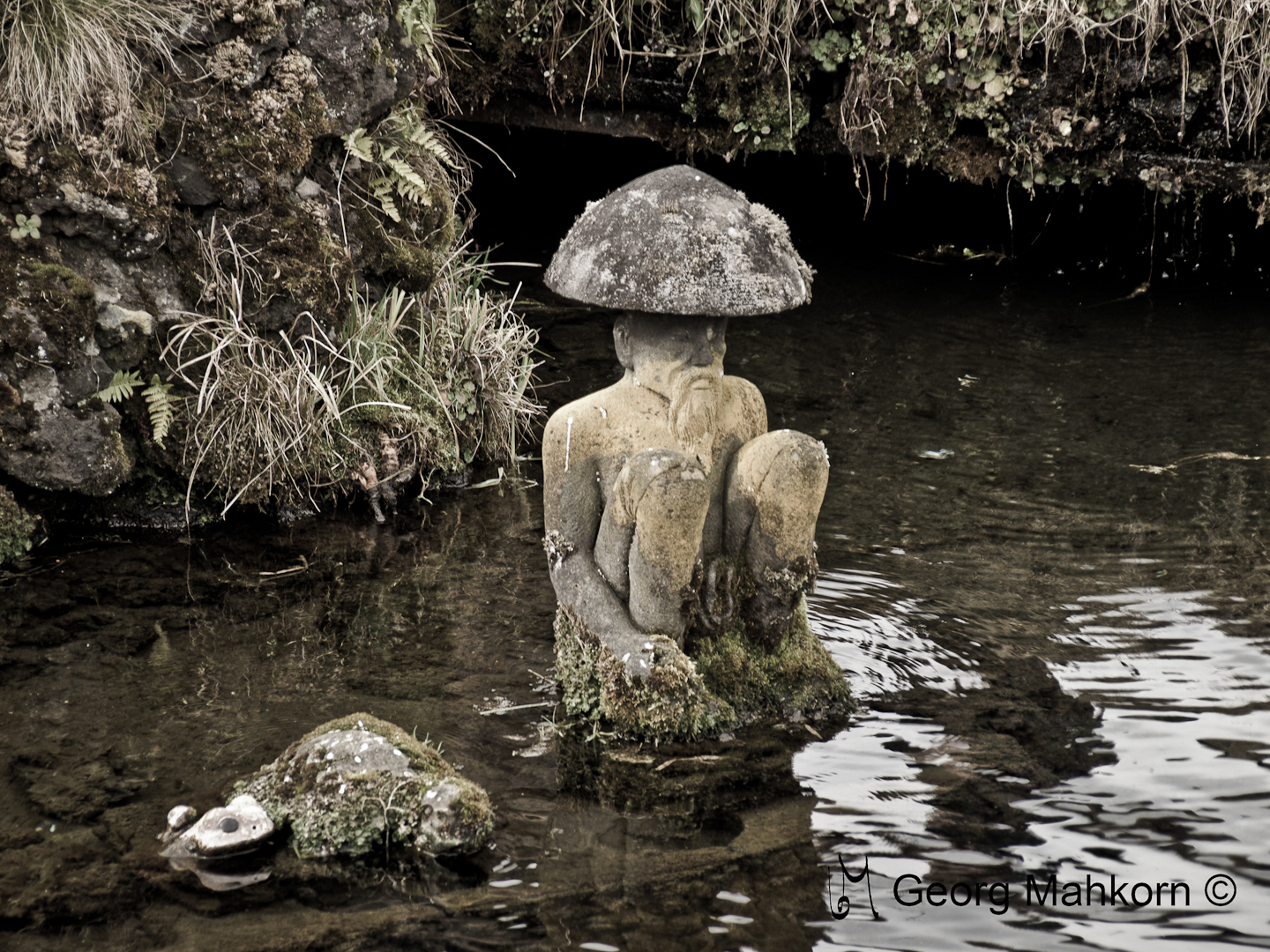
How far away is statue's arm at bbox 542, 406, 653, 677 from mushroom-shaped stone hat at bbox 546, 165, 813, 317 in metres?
0.54

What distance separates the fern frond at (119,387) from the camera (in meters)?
6.39

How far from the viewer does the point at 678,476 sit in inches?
169

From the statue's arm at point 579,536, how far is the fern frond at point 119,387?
2.97m

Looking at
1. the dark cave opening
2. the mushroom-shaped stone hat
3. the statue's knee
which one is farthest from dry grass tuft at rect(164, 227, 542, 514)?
the dark cave opening

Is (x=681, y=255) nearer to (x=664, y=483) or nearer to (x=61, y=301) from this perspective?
(x=664, y=483)

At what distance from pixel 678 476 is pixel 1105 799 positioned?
1815 millimetres

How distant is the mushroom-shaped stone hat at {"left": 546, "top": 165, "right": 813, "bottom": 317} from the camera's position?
165 inches

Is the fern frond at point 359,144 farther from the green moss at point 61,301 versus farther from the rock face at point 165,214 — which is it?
the green moss at point 61,301

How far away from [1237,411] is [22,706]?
7.09 metres

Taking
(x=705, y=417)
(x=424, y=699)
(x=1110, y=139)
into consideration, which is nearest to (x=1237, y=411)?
(x=1110, y=139)

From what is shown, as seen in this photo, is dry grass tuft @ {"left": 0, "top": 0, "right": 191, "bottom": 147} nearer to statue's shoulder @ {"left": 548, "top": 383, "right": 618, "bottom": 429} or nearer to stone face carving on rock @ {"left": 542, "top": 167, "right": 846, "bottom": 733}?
stone face carving on rock @ {"left": 542, "top": 167, "right": 846, "bottom": 733}

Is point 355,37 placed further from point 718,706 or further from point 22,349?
point 718,706

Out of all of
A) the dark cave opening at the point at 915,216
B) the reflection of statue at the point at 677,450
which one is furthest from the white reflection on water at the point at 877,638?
the dark cave opening at the point at 915,216

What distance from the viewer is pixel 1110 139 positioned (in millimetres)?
9242
